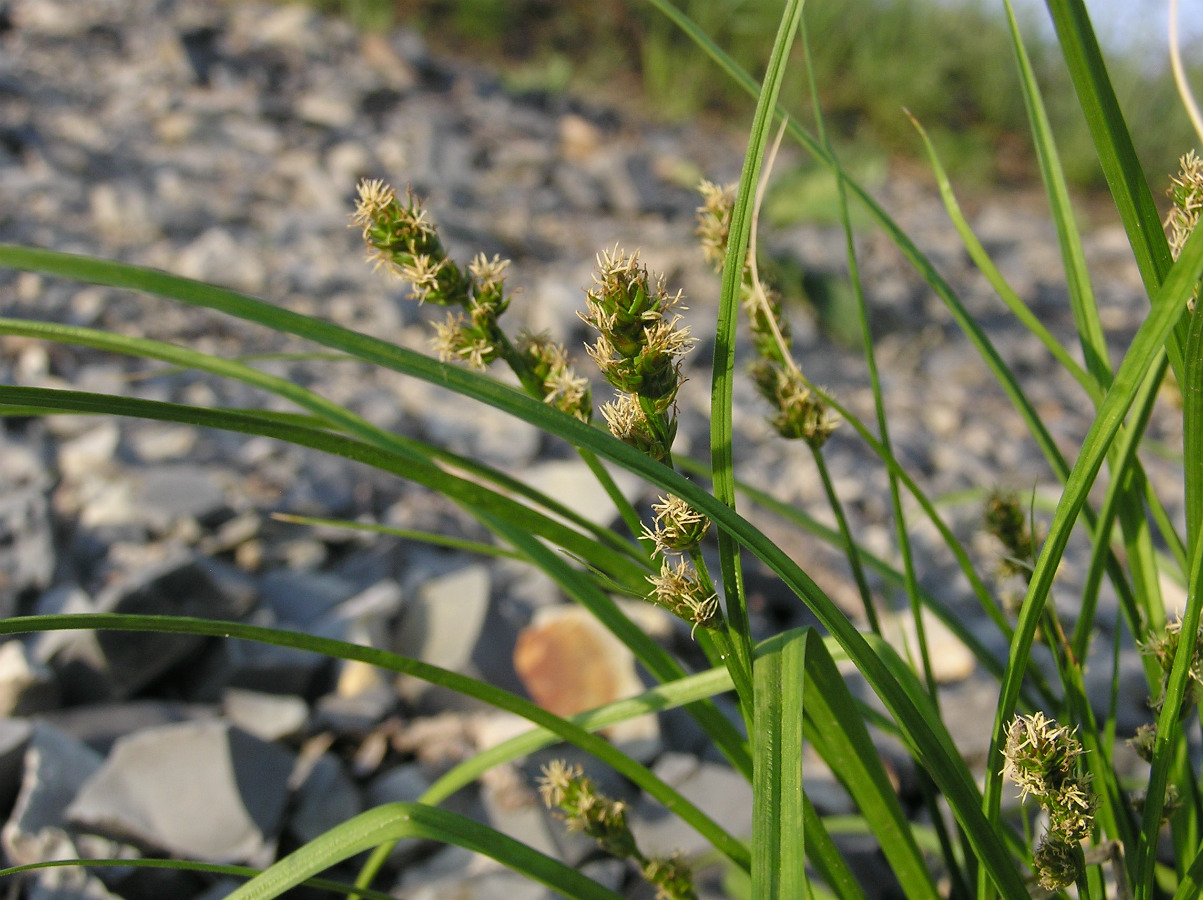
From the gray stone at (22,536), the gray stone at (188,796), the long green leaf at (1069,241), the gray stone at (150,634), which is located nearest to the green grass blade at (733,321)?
the long green leaf at (1069,241)

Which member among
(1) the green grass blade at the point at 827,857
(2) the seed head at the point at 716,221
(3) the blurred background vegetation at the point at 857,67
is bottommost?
(1) the green grass blade at the point at 827,857

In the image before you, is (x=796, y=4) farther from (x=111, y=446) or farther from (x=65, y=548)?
(x=111, y=446)

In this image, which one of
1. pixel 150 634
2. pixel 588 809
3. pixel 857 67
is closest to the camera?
pixel 588 809

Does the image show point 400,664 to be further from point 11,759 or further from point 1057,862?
point 11,759

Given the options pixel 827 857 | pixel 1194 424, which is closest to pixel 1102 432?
pixel 1194 424

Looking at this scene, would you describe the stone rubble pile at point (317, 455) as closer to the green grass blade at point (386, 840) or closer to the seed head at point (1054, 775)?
the green grass blade at point (386, 840)

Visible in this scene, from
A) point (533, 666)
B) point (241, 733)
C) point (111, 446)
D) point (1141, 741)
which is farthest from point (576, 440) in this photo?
point (111, 446)
